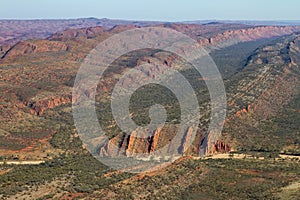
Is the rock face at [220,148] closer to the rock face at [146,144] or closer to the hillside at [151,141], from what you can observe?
the hillside at [151,141]

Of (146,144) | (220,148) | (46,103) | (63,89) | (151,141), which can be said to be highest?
(63,89)

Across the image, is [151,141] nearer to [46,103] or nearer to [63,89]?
[46,103]

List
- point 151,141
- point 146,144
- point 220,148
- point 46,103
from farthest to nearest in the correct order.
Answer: point 46,103, point 151,141, point 146,144, point 220,148

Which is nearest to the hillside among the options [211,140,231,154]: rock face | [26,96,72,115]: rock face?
[211,140,231,154]: rock face

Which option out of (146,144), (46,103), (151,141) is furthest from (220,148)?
(46,103)

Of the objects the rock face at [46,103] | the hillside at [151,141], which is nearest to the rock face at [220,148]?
the hillside at [151,141]

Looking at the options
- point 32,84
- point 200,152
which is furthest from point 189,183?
point 32,84

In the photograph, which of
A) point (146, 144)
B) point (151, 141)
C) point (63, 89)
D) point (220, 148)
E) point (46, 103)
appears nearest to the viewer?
point (220, 148)

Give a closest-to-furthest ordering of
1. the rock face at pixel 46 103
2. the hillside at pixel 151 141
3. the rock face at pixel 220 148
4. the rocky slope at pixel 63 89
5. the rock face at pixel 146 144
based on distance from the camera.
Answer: the hillside at pixel 151 141
the rock face at pixel 220 148
the rock face at pixel 146 144
the rocky slope at pixel 63 89
the rock face at pixel 46 103

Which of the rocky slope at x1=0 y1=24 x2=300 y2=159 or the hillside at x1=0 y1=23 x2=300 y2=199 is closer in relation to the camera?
the hillside at x1=0 y1=23 x2=300 y2=199

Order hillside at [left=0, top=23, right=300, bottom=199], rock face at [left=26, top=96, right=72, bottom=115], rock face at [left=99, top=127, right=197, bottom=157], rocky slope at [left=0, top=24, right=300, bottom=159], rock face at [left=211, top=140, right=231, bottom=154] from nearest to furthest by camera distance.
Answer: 1. hillside at [left=0, top=23, right=300, bottom=199]
2. rock face at [left=211, top=140, right=231, bottom=154]
3. rock face at [left=99, top=127, right=197, bottom=157]
4. rocky slope at [left=0, top=24, right=300, bottom=159]
5. rock face at [left=26, top=96, right=72, bottom=115]

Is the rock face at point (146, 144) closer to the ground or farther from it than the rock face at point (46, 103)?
closer to the ground

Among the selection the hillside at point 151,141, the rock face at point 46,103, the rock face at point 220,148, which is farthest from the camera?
the rock face at point 46,103

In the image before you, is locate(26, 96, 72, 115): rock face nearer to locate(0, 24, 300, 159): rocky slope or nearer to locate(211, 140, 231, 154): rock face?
locate(0, 24, 300, 159): rocky slope
